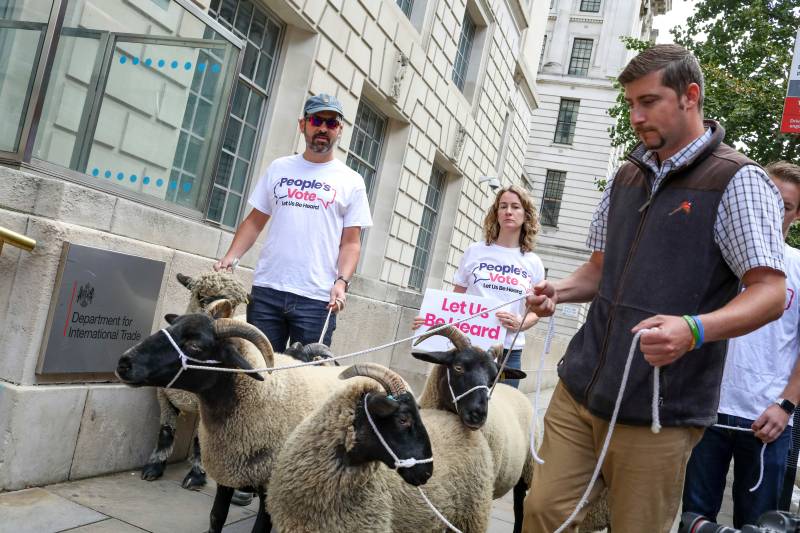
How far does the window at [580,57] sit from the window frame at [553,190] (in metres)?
6.60

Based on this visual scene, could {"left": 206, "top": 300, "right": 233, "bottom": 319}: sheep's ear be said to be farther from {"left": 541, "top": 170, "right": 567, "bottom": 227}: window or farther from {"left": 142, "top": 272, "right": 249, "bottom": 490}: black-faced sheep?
{"left": 541, "top": 170, "right": 567, "bottom": 227}: window

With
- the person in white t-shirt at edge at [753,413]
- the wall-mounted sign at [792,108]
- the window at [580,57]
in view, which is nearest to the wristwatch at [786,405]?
the person in white t-shirt at edge at [753,413]

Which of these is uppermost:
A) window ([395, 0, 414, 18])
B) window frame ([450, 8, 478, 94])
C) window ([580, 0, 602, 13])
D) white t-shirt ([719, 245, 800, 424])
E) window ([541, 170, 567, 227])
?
window ([580, 0, 602, 13])

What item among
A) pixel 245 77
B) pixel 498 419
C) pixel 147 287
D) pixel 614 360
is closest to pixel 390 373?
pixel 614 360

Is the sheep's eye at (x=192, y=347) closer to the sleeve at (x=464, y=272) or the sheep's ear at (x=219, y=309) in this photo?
the sheep's ear at (x=219, y=309)

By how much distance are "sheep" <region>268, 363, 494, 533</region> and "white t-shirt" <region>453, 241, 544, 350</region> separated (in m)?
1.97

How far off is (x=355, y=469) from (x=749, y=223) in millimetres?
2093

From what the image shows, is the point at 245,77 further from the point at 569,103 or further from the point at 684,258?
the point at 569,103

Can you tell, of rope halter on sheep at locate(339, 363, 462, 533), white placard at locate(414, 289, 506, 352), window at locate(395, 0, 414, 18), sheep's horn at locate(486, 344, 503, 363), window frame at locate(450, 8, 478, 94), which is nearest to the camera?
rope halter on sheep at locate(339, 363, 462, 533)

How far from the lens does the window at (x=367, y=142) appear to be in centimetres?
1279

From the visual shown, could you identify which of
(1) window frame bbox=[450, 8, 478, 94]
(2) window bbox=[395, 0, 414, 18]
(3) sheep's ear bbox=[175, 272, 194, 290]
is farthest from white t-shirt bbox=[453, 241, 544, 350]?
(1) window frame bbox=[450, 8, 478, 94]

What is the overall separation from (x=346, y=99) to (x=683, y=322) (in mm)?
9466

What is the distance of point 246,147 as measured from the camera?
966 cm

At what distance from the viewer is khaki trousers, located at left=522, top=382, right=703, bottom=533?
8.63 feet
